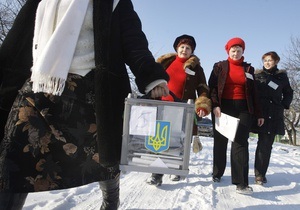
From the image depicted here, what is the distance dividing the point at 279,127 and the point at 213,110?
1292 mm

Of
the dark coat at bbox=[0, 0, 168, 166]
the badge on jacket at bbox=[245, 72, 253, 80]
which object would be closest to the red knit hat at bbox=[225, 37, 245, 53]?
the badge on jacket at bbox=[245, 72, 253, 80]

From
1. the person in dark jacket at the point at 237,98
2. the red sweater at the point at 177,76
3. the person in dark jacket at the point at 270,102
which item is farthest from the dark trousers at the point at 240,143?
the person in dark jacket at the point at 270,102

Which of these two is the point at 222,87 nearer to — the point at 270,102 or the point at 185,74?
the point at 185,74

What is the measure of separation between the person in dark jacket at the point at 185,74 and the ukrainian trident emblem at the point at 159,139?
1.66m

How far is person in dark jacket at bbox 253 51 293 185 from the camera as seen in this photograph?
4340 mm

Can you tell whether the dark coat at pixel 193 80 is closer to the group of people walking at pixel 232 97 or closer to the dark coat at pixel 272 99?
the group of people walking at pixel 232 97

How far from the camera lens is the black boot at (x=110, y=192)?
2082 millimetres

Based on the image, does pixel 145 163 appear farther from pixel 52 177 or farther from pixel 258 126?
pixel 258 126

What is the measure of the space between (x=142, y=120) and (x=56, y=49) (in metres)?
0.64

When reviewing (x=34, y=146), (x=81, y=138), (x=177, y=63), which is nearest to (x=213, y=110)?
(x=177, y=63)

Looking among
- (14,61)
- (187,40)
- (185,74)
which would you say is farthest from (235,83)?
(14,61)

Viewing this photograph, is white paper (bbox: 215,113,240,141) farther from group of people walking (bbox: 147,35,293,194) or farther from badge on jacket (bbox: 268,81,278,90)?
badge on jacket (bbox: 268,81,278,90)

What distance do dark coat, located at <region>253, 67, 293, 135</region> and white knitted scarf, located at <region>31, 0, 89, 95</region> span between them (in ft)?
10.9

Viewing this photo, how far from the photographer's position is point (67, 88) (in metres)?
1.74
